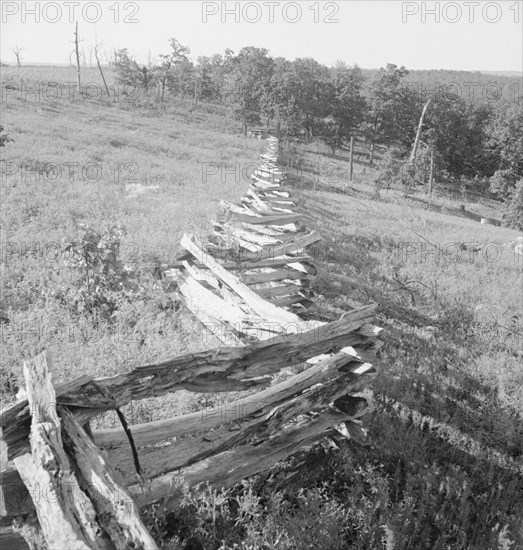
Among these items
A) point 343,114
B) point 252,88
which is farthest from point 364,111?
point 252,88

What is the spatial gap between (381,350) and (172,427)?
4.30m

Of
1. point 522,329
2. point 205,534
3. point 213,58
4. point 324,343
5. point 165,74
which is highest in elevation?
point 213,58

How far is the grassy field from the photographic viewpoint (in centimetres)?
347

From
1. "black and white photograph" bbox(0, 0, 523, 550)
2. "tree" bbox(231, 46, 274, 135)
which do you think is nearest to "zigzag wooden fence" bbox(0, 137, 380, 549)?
"black and white photograph" bbox(0, 0, 523, 550)

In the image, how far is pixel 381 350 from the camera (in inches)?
269

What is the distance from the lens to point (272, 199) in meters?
13.1

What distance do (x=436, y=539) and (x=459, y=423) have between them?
2.03m

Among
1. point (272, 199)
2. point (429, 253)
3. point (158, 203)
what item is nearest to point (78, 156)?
point (158, 203)

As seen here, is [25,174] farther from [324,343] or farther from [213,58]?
[213,58]

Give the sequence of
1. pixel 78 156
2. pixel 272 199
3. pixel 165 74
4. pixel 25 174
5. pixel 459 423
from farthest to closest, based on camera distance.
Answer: pixel 165 74, pixel 78 156, pixel 25 174, pixel 272 199, pixel 459 423

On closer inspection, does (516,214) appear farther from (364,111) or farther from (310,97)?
(310,97)

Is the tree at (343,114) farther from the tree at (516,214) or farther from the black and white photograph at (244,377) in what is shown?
the black and white photograph at (244,377)

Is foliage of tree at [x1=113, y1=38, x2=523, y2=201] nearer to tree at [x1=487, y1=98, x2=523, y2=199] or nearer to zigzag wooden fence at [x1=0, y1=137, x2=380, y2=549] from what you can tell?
tree at [x1=487, y1=98, x2=523, y2=199]

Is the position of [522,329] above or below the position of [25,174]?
below
